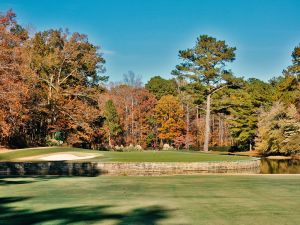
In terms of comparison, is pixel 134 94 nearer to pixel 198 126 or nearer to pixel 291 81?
pixel 198 126

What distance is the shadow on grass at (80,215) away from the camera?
5.84m

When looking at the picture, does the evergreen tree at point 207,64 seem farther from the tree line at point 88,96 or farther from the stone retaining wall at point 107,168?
the stone retaining wall at point 107,168

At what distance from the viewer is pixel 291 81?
58.4 metres

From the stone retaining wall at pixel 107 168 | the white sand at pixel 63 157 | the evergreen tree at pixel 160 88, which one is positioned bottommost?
the stone retaining wall at pixel 107 168

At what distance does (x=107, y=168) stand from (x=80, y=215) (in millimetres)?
18460

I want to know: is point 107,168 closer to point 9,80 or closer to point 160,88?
point 9,80

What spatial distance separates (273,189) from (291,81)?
52531 mm

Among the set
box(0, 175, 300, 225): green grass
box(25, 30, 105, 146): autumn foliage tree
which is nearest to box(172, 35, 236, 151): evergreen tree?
box(25, 30, 105, 146): autumn foliage tree

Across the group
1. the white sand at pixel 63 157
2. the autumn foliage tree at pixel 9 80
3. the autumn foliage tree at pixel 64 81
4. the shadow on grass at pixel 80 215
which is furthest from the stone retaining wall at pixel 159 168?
the autumn foliage tree at pixel 64 81

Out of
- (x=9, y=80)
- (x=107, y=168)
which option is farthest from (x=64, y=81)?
(x=107, y=168)

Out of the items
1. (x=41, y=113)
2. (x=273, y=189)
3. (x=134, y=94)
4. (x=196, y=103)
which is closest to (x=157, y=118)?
(x=134, y=94)

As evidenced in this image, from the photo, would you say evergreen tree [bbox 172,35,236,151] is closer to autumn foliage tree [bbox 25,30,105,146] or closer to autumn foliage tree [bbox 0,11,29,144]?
autumn foliage tree [bbox 25,30,105,146]

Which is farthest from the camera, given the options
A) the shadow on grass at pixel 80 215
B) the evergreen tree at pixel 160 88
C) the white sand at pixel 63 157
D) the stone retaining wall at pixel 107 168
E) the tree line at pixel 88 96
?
the evergreen tree at pixel 160 88

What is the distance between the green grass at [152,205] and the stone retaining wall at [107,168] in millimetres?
14407
